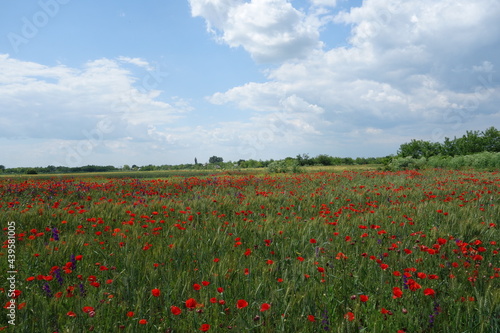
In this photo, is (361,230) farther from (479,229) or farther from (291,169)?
(291,169)

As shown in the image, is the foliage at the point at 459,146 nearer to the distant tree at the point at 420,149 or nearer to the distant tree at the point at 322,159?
the distant tree at the point at 420,149

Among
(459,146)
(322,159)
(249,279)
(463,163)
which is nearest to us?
(249,279)

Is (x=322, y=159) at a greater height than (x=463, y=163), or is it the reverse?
(x=322, y=159)

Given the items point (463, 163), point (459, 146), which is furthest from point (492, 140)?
point (463, 163)

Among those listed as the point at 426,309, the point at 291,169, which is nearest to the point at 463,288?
the point at 426,309

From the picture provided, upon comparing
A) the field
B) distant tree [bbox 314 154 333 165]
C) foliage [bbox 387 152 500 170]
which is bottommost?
the field

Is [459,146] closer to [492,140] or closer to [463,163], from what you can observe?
[492,140]

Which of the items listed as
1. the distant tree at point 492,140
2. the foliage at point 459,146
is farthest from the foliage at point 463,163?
the distant tree at point 492,140

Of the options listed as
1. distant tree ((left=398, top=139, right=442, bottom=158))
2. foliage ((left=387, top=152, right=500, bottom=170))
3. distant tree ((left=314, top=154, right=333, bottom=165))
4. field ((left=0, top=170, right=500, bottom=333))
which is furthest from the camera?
distant tree ((left=314, top=154, right=333, bottom=165))

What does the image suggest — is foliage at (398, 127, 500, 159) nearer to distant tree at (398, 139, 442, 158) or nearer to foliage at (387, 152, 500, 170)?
distant tree at (398, 139, 442, 158)

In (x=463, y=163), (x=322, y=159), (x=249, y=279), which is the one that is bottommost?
(x=249, y=279)

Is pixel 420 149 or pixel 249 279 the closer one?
pixel 249 279

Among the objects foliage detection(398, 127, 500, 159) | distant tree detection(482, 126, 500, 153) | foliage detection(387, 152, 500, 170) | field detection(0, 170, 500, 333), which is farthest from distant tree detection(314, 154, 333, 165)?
field detection(0, 170, 500, 333)

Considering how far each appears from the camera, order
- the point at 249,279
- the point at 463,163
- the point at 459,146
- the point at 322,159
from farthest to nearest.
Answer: the point at 322,159
the point at 459,146
the point at 463,163
the point at 249,279
